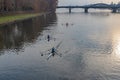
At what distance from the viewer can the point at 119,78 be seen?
42094 millimetres

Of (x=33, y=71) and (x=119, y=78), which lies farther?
(x=33, y=71)

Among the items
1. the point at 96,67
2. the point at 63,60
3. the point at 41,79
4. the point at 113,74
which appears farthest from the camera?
the point at 63,60

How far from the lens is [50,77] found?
42062 millimetres

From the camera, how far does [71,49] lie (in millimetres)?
62688

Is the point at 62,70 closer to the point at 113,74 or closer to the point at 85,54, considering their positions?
the point at 113,74

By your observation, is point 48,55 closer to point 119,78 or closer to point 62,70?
point 62,70

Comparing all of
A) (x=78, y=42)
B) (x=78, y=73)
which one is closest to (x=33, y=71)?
(x=78, y=73)

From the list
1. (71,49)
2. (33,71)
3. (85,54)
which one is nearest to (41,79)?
(33,71)

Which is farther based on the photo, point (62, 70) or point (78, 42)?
point (78, 42)

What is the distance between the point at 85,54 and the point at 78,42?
15.8 metres

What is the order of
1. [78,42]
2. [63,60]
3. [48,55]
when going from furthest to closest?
[78,42] → [48,55] → [63,60]

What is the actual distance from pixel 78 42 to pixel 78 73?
96.6 ft

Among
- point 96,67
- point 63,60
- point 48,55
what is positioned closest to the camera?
point 96,67

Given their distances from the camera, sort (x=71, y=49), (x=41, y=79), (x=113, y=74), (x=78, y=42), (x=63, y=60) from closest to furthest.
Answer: (x=41, y=79)
(x=113, y=74)
(x=63, y=60)
(x=71, y=49)
(x=78, y=42)
